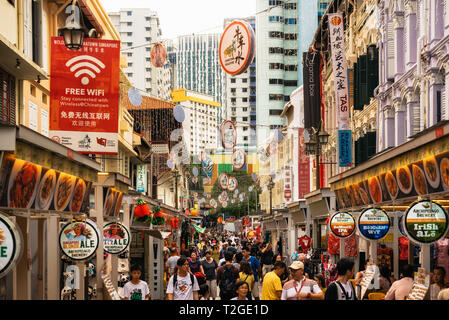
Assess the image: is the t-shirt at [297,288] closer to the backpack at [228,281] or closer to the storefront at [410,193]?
the storefront at [410,193]

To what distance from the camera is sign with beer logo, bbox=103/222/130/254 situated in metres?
16.8

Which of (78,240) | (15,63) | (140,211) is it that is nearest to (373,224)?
(78,240)

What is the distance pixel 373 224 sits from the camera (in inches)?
634

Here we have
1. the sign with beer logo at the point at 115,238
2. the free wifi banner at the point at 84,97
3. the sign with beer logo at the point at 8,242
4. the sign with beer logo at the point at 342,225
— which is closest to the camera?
the sign with beer logo at the point at 8,242

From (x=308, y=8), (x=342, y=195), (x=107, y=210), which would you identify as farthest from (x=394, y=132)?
(x=308, y=8)

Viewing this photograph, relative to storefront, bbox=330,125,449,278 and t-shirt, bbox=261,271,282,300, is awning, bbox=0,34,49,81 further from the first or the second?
storefront, bbox=330,125,449,278

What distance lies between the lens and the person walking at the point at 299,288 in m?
10.3

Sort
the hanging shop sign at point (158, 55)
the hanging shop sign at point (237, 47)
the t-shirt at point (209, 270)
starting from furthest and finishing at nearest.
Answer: the hanging shop sign at point (158, 55) < the t-shirt at point (209, 270) < the hanging shop sign at point (237, 47)

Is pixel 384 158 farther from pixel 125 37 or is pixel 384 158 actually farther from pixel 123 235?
pixel 125 37

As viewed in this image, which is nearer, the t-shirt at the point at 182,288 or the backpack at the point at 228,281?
the t-shirt at the point at 182,288

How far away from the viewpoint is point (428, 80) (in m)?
19.5

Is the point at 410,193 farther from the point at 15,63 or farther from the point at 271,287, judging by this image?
the point at 15,63

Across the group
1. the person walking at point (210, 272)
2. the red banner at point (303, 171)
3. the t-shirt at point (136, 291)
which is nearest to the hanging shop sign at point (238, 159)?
the red banner at point (303, 171)

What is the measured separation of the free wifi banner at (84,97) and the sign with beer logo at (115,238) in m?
1.93
